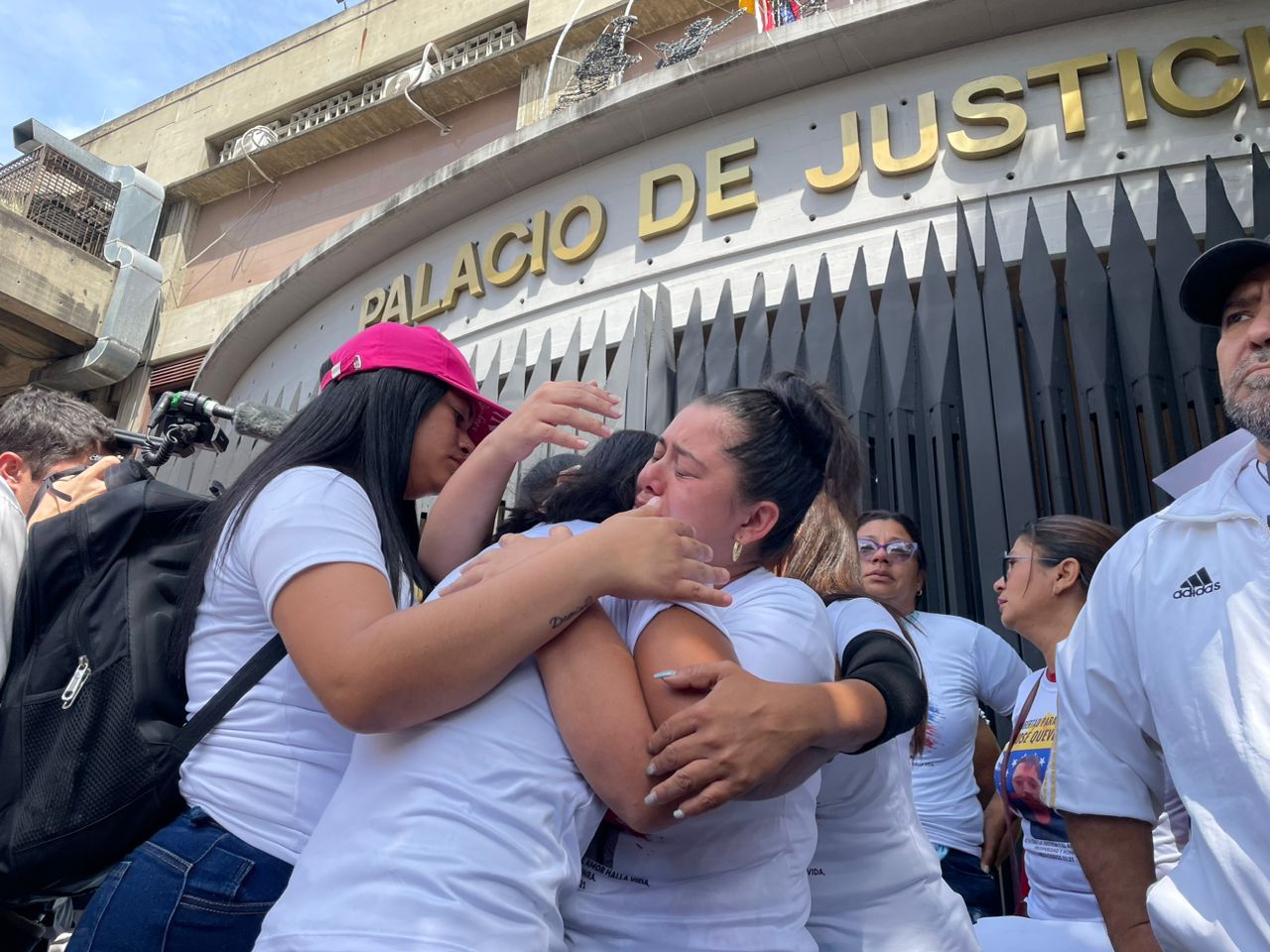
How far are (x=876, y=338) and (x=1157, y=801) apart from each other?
13.2ft

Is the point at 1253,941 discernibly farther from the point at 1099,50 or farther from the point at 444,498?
the point at 1099,50

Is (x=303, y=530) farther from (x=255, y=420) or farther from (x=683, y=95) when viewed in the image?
(x=683, y=95)

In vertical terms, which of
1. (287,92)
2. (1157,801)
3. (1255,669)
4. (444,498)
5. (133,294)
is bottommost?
(1157,801)

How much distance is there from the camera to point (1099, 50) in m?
6.14

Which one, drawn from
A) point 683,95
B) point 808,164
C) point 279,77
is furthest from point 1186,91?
point 279,77

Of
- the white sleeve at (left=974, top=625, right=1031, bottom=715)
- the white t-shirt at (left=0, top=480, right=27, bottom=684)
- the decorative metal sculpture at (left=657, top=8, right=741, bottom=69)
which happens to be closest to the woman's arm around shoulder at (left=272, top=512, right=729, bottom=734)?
the white t-shirt at (left=0, top=480, right=27, bottom=684)

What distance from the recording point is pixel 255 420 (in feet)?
12.4

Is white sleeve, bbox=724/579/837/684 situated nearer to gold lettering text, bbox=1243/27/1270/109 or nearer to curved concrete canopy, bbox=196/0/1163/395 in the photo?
gold lettering text, bbox=1243/27/1270/109

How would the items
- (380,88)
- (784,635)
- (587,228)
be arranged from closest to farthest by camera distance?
(784,635) → (587,228) → (380,88)

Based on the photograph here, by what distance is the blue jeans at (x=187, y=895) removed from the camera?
1.34 metres

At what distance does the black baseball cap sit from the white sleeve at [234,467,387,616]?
5.23 ft

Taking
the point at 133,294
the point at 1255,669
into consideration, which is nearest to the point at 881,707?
the point at 1255,669

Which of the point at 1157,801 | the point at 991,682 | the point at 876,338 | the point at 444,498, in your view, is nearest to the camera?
the point at 1157,801

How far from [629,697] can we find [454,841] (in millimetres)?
264
